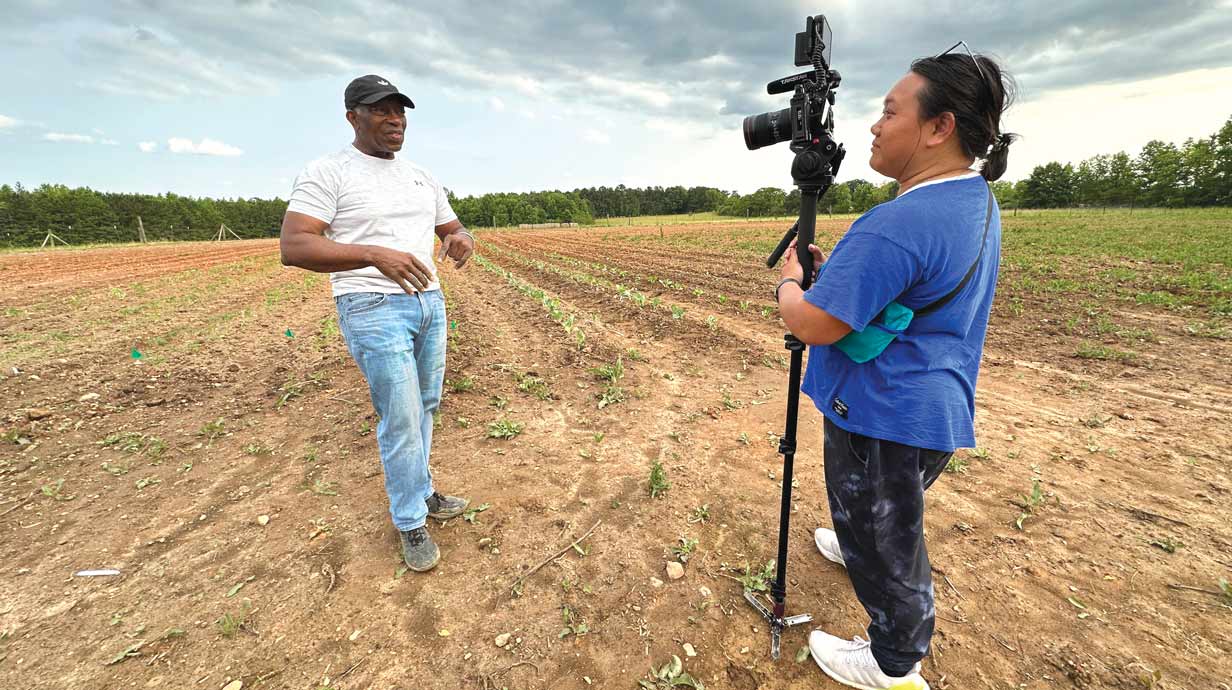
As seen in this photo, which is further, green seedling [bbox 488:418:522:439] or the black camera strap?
green seedling [bbox 488:418:522:439]

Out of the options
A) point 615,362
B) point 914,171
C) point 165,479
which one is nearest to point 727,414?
point 615,362

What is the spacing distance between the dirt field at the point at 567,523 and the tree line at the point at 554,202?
3219 centimetres

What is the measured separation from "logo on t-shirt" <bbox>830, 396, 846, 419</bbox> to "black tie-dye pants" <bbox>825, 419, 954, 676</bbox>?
0.08 m

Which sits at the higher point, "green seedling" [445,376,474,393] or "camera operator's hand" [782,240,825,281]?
"camera operator's hand" [782,240,825,281]

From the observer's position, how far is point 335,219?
240 cm

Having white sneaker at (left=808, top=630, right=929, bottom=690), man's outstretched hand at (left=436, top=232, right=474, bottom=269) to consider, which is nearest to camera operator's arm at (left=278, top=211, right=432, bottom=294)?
man's outstretched hand at (left=436, top=232, right=474, bottom=269)

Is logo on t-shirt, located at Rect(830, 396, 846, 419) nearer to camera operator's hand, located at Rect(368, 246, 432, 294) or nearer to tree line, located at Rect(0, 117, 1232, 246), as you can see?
camera operator's hand, located at Rect(368, 246, 432, 294)

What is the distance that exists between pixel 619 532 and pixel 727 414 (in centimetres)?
199

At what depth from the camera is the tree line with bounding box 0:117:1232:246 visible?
1901 inches

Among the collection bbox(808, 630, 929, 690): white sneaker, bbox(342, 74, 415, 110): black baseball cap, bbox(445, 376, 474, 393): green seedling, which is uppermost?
bbox(342, 74, 415, 110): black baseball cap

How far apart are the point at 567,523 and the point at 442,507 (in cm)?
81

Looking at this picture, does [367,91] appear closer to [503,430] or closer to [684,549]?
[503,430]

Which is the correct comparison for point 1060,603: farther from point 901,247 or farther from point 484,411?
point 484,411

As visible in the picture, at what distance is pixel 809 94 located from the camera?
5.86 feet
